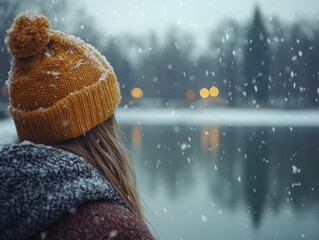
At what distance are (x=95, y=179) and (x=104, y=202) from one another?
0.20ft

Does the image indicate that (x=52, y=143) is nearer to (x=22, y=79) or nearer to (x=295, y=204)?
(x=22, y=79)

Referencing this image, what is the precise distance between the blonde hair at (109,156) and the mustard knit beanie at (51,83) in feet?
0.09

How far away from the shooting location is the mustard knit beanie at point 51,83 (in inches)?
57.3

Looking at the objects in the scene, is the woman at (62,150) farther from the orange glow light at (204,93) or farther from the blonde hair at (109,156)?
the orange glow light at (204,93)

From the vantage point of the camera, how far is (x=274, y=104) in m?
62.8

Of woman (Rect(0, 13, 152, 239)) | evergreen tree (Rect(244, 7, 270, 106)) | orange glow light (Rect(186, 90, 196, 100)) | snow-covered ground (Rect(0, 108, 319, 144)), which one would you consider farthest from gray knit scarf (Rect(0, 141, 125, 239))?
orange glow light (Rect(186, 90, 196, 100))

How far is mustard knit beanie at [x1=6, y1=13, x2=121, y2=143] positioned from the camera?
1.46 metres

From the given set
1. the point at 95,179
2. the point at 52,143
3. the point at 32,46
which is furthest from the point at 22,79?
the point at 95,179

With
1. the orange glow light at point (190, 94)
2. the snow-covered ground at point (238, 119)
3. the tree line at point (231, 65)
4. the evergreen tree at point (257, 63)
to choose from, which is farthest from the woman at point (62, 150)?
the orange glow light at point (190, 94)

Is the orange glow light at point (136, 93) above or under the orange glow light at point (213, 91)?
under

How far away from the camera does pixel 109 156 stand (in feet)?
4.88

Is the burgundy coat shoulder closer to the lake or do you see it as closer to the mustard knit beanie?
the mustard knit beanie

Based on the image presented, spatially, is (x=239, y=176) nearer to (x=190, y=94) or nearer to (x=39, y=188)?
(x=39, y=188)

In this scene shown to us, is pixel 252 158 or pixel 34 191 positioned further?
pixel 252 158
